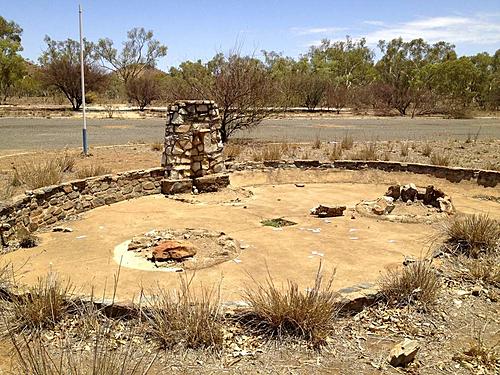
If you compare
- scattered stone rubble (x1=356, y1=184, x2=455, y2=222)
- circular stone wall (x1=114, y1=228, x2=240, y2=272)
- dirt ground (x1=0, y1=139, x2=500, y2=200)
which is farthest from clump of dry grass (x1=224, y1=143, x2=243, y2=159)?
circular stone wall (x1=114, y1=228, x2=240, y2=272)

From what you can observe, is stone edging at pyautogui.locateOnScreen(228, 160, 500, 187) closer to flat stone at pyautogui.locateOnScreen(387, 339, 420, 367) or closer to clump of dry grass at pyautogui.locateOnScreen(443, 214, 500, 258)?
clump of dry grass at pyautogui.locateOnScreen(443, 214, 500, 258)

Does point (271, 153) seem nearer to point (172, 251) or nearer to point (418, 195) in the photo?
point (418, 195)

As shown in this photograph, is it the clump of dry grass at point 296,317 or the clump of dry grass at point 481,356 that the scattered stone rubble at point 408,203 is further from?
the clump of dry grass at point 296,317

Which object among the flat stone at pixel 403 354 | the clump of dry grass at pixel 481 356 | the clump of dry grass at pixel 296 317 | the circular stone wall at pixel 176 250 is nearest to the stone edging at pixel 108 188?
the circular stone wall at pixel 176 250

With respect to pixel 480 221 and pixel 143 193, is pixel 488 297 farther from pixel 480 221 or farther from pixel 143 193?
pixel 143 193

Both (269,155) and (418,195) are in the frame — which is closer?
(418,195)

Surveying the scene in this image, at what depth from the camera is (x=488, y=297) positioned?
5059 mm

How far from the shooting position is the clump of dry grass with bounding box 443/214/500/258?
20.3 ft

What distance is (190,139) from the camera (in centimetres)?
1061

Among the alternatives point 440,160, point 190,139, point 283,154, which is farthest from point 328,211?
point 283,154

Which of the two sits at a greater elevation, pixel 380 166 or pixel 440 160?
pixel 440 160

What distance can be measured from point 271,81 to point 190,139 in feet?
26.6

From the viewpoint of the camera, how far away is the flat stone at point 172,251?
597 cm

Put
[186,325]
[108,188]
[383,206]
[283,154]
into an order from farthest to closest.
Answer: [283,154], [108,188], [383,206], [186,325]
